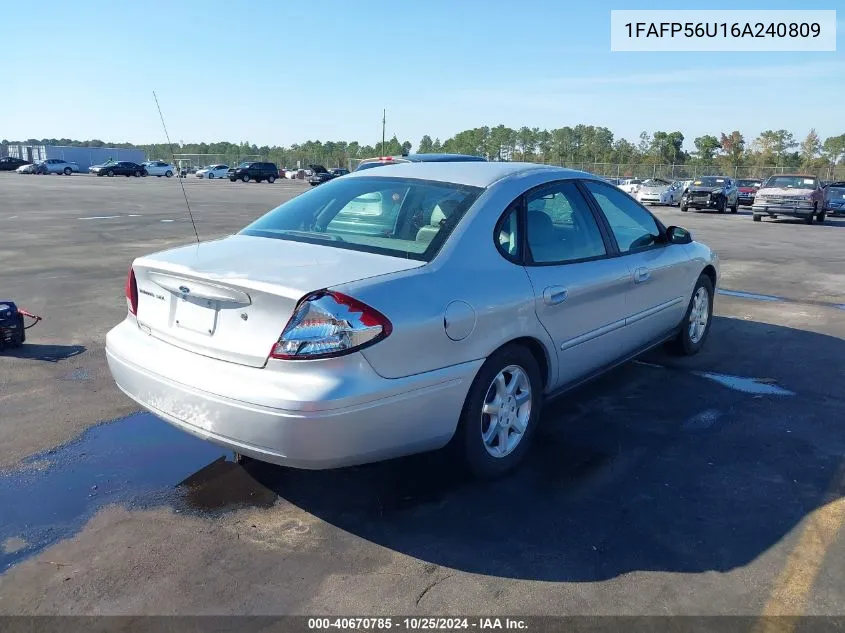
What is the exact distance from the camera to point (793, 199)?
80.7 ft

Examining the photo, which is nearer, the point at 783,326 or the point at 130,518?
the point at 130,518

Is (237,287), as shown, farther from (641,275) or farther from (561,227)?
(641,275)

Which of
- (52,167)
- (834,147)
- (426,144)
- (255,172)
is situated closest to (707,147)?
(834,147)

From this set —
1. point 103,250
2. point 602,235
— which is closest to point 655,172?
point 103,250

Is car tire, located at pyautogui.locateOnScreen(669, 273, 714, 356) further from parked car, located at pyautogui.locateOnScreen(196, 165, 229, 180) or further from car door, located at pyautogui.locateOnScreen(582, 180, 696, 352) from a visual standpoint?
parked car, located at pyautogui.locateOnScreen(196, 165, 229, 180)

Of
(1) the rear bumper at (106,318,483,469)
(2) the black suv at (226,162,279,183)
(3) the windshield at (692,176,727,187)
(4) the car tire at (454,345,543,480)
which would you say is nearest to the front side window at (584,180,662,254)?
(4) the car tire at (454,345,543,480)

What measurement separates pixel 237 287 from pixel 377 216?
1182 millimetres

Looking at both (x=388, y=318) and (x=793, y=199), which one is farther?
(x=793, y=199)

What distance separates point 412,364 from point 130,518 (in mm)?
1562

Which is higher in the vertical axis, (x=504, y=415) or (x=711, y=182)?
(x=711, y=182)

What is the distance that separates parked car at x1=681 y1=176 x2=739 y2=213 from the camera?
2909 centimetres

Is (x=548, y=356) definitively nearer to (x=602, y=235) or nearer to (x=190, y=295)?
(x=602, y=235)

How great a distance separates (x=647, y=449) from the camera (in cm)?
430

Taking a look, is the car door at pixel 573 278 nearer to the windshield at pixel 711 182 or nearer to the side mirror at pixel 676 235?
the side mirror at pixel 676 235
